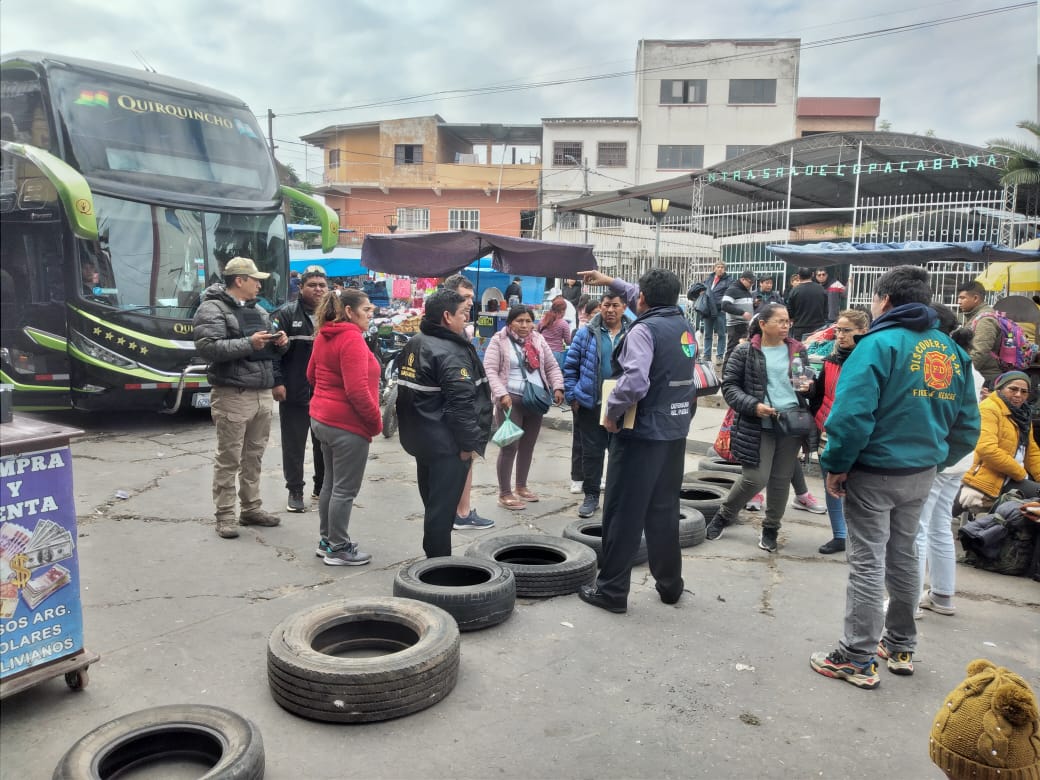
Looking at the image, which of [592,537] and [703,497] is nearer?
[592,537]

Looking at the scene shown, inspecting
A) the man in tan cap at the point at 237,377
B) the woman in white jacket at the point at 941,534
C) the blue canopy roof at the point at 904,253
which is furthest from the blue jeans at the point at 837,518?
the blue canopy roof at the point at 904,253

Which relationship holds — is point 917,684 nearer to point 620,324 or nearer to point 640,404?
point 640,404

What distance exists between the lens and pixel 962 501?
5.98 metres

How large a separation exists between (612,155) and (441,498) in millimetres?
34492

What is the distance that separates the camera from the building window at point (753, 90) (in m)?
37.2


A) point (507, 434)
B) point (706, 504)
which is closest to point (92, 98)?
point (507, 434)

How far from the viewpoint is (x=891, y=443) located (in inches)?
139

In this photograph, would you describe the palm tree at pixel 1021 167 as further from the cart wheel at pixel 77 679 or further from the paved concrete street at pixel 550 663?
the cart wheel at pixel 77 679

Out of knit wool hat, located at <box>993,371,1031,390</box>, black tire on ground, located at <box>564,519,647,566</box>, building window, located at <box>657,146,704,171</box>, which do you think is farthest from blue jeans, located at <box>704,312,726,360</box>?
building window, located at <box>657,146,704,171</box>

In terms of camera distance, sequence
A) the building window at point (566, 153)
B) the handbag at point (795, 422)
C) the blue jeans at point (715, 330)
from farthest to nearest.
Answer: the building window at point (566, 153) → the blue jeans at point (715, 330) → the handbag at point (795, 422)

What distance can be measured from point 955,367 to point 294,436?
4897 mm

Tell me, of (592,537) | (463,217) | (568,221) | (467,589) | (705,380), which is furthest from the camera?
(463,217)

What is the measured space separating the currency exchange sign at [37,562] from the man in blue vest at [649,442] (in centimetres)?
275

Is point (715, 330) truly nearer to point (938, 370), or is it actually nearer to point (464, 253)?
point (464, 253)
